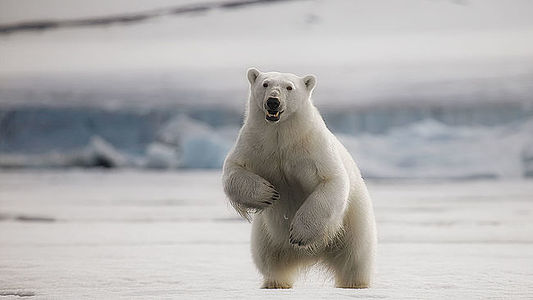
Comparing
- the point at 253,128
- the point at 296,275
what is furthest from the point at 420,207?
the point at 253,128

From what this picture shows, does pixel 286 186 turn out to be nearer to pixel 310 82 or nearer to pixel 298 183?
pixel 298 183

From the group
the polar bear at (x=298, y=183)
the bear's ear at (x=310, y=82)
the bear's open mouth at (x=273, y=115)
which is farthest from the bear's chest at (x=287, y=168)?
the bear's ear at (x=310, y=82)

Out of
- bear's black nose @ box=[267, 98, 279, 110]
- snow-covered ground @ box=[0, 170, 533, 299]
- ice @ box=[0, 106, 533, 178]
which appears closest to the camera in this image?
bear's black nose @ box=[267, 98, 279, 110]

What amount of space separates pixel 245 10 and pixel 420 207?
5454mm

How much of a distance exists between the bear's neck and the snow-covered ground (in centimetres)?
42

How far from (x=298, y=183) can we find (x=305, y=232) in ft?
0.63

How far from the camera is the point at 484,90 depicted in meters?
9.97

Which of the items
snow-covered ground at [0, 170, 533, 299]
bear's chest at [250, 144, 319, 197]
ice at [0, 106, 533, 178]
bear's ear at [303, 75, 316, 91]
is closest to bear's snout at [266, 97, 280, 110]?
bear's chest at [250, 144, 319, 197]

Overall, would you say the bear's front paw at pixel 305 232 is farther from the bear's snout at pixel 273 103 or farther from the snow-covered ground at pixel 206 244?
the bear's snout at pixel 273 103

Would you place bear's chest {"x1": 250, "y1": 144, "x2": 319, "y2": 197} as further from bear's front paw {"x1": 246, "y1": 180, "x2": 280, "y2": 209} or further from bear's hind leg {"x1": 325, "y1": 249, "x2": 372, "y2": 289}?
bear's hind leg {"x1": 325, "y1": 249, "x2": 372, "y2": 289}

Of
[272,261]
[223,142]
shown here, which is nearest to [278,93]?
[272,261]

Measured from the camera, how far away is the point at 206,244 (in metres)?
4.13

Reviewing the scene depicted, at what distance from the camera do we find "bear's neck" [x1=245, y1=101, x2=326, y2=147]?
2.35 m

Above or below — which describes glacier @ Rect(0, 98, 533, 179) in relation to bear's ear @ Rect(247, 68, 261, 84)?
above
